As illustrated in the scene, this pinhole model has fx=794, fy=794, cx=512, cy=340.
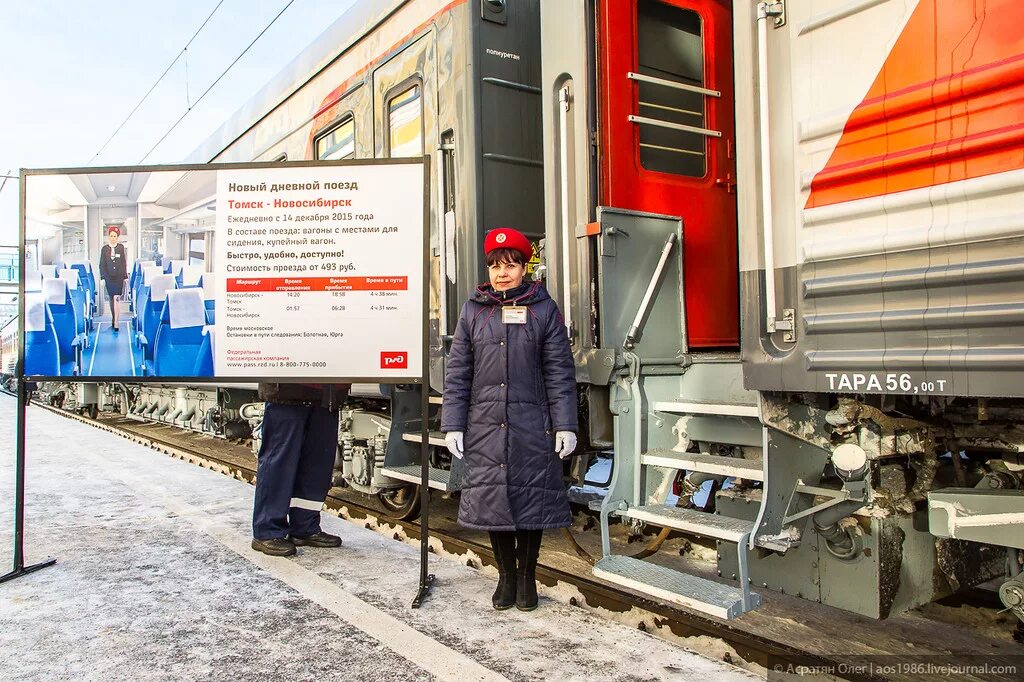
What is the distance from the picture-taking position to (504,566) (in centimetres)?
368

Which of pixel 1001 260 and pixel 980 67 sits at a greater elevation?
pixel 980 67

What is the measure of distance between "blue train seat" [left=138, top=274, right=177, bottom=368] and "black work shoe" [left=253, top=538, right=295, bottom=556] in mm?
1222

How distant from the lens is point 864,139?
288cm

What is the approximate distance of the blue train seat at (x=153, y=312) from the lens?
4203 millimetres

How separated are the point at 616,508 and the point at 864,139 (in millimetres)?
1942

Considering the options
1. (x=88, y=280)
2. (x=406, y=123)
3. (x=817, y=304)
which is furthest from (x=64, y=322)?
(x=817, y=304)

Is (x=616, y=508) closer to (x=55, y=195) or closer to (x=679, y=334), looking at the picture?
(x=679, y=334)

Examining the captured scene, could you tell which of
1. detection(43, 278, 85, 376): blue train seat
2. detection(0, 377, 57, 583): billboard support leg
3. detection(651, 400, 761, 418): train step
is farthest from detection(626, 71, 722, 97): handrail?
detection(0, 377, 57, 583): billboard support leg

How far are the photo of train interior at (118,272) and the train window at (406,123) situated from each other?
1619 mm

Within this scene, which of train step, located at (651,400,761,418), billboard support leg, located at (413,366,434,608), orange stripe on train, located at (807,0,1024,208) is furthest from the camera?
billboard support leg, located at (413,366,434,608)

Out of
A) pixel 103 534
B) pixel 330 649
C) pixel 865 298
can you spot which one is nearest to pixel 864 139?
pixel 865 298

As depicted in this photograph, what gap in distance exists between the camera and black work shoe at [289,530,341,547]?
4.76m

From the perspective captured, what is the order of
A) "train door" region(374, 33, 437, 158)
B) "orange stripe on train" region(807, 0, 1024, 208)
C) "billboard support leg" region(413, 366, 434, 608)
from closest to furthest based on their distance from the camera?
"orange stripe on train" region(807, 0, 1024, 208), "billboard support leg" region(413, 366, 434, 608), "train door" region(374, 33, 437, 158)

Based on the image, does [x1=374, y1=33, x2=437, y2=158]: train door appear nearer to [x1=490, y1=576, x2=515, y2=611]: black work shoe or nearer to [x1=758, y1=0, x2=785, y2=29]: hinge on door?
[x1=758, y1=0, x2=785, y2=29]: hinge on door
